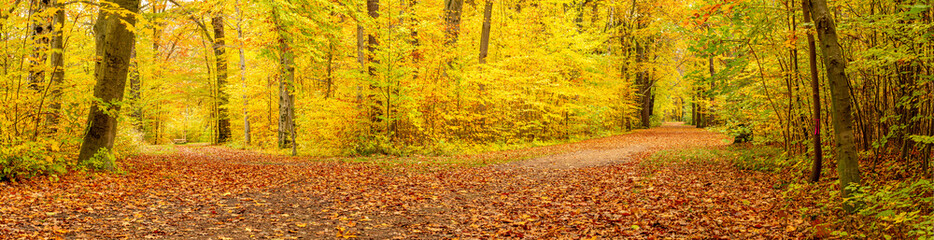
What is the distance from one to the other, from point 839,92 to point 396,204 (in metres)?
5.93

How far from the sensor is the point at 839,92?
17.6 ft

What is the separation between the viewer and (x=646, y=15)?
26.7 metres

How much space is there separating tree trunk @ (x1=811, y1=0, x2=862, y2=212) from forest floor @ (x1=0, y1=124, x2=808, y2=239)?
0.80 m

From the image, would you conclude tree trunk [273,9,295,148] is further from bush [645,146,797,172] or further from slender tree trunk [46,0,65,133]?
bush [645,146,797,172]

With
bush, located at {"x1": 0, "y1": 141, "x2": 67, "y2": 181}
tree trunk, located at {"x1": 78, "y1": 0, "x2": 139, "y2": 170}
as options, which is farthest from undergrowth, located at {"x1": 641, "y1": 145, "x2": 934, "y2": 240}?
tree trunk, located at {"x1": 78, "y1": 0, "x2": 139, "y2": 170}

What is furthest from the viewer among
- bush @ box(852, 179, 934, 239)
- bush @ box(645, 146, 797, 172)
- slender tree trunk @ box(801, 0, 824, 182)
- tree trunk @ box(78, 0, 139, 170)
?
bush @ box(645, 146, 797, 172)

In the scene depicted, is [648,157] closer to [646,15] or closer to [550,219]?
[550,219]

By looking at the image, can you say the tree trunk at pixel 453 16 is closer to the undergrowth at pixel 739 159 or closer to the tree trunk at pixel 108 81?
the undergrowth at pixel 739 159

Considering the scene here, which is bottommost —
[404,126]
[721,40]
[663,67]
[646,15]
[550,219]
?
[550,219]

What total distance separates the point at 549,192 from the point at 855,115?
5.06m

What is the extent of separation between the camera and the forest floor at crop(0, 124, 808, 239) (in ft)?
17.8

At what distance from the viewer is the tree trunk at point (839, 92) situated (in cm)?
534

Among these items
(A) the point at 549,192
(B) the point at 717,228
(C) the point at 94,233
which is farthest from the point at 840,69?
(C) the point at 94,233

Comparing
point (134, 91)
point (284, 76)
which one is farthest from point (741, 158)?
point (134, 91)
